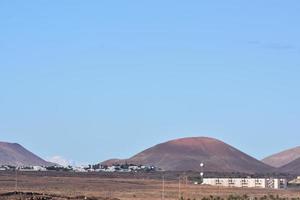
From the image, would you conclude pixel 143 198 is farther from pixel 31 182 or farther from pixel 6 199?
pixel 31 182

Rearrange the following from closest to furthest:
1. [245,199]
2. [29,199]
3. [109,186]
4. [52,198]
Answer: [29,199]
[52,198]
[245,199]
[109,186]

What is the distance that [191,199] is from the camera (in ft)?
415

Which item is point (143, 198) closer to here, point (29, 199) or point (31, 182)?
point (29, 199)

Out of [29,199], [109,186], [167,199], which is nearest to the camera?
[29,199]

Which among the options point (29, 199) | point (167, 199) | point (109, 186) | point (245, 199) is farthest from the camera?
point (109, 186)

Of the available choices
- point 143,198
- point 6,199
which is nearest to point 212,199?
point 143,198

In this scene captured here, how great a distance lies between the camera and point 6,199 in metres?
107

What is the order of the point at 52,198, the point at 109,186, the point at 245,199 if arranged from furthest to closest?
the point at 109,186 → the point at 245,199 → the point at 52,198

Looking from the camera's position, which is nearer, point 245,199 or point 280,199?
point 245,199

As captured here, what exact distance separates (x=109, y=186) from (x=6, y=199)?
69337 mm

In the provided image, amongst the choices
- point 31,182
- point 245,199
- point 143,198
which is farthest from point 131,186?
point 245,199

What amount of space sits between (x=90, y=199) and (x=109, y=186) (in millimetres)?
62828

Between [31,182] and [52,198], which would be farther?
[31,182]

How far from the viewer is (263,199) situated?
130 metres
